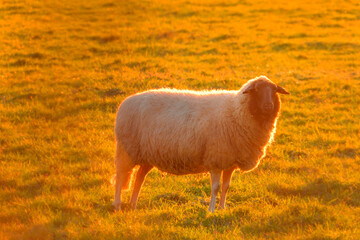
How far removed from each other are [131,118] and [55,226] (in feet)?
6.46

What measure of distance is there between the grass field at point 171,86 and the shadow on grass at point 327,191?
18 millimetres

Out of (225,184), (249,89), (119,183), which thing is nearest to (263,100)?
(249,89)

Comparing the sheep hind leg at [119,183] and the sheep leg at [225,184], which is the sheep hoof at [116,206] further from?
the sheep leg at [225,184]

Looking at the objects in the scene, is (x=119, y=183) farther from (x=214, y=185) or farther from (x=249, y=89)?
(x=249, y=89)

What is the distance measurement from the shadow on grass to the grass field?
0.02 meters

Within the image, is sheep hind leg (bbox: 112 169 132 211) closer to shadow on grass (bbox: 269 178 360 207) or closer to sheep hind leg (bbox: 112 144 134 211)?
sheep hind leg (bbox: 112 144 134 211)

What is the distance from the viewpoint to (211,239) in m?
5.40

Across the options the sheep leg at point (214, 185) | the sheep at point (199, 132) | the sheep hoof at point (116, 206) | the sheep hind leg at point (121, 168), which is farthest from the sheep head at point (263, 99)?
the sheep hoof at point (116, 206)

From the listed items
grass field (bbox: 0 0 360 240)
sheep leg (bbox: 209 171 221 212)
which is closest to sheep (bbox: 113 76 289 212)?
sheep leg (bbox: 209 171 221 212)

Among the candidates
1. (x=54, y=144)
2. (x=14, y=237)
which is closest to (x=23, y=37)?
(x=54, y=144)

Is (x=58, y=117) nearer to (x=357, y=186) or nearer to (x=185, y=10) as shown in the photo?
(x=357, y=186)

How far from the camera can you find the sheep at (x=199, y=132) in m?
6.80

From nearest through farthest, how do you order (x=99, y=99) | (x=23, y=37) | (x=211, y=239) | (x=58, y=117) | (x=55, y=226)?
(x=211, y=239) < (x=55, y=226) < (x=58, y=117) < (x=99, y=99) < (x=23, y=37)

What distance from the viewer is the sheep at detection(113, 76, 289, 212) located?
22.3 feet
